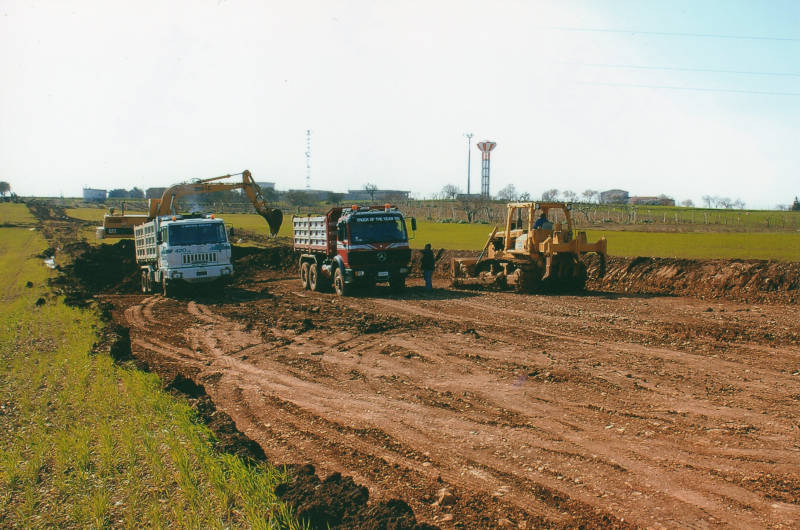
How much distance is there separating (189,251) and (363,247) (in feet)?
17.9

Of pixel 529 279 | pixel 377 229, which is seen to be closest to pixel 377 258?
pixel 377 229

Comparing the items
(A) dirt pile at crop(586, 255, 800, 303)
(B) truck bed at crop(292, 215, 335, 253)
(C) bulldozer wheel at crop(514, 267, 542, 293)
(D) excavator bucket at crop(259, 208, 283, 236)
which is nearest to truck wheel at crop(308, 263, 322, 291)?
(B) truck bed at crop(292, 215, 335, 253)

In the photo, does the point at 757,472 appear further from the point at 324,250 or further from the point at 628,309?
the point at 324,250

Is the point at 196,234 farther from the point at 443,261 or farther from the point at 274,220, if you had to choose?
the point at 443,261

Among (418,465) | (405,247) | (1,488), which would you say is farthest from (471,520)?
(405,247)

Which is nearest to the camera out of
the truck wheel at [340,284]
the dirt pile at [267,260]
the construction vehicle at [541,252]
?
the construction vehicle at [541,252]

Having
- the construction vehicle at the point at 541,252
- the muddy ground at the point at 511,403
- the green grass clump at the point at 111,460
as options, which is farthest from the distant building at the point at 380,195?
the green grass clump at the point at 111,460

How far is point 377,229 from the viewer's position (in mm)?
20047

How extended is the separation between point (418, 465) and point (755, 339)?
891cm

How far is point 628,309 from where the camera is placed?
54.3 ft

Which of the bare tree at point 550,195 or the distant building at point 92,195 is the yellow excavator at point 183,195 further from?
the distant building at point 92,195

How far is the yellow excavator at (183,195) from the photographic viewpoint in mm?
24781

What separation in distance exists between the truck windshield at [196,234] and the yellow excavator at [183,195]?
4745 mm

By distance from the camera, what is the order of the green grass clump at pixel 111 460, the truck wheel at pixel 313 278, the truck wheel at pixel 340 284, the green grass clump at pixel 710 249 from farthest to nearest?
1. the green grass clump at pixel 710 249
2. the truck wheel at pixel 313 278
3. the truck wheel at pixel 340 284
4. the green grass clump at pixel 111 460
